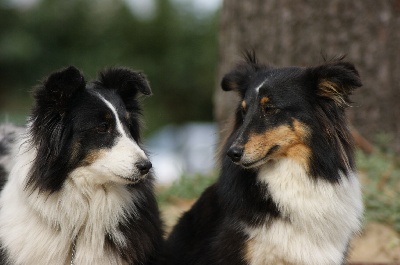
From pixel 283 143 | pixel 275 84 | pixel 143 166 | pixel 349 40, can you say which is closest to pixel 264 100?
pixel 275 84

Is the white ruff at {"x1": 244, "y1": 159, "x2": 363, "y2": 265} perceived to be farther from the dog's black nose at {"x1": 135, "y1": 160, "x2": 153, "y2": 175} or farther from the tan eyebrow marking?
the dog's black nose at {"x1": 135, "y1": 160, "x2": 153, "y2": 175}

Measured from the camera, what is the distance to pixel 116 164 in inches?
178

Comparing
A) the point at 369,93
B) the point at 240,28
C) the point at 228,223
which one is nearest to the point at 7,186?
the point at 228,223

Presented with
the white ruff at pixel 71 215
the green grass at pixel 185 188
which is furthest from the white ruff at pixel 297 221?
the green grass at pixel 185 188

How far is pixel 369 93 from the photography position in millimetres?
8164

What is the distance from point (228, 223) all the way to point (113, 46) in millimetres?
14116

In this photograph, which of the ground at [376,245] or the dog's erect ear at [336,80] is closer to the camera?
the dog's erect ear at [336,80]

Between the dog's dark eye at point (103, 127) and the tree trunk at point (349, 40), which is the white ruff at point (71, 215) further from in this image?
the tree trunk at point (349, 40)

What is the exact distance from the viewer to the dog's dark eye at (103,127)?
15.3 ft

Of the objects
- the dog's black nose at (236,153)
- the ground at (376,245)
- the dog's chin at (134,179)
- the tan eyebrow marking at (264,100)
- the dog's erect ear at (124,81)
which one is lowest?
the ground at (376,245)

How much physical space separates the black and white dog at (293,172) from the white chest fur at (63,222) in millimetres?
818

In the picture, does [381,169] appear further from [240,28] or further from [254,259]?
[254,259]

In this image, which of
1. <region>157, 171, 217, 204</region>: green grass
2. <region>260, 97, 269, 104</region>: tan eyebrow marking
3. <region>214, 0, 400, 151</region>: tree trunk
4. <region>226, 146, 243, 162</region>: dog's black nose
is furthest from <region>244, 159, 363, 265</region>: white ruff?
<region>214, 0, 400, 151</region>: tree trunk

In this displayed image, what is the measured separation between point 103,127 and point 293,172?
4.57 ft
